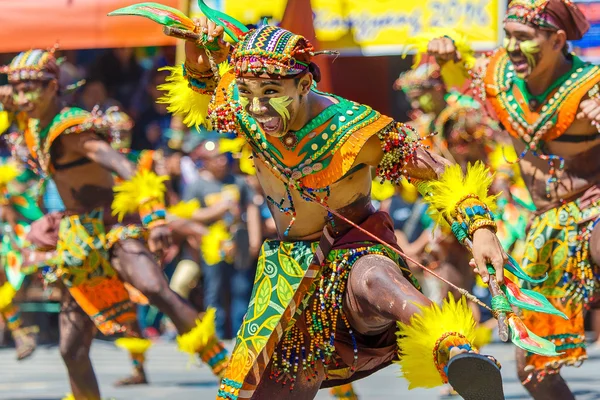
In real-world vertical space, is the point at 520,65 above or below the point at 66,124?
above

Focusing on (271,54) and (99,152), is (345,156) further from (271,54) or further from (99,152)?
(99,152)

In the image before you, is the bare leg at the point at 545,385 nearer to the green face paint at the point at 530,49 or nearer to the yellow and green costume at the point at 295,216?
the yellow and green costume at the point at 295,216

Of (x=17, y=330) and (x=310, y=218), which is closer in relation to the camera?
(x=310, y=218)

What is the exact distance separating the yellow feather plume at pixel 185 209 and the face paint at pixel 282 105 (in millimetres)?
6364

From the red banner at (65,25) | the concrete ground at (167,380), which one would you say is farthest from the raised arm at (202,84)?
the red banner at (65,25)

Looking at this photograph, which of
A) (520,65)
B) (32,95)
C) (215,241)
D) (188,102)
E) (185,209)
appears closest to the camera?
(188,102)

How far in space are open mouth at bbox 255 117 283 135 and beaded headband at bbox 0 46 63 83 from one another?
119 inches

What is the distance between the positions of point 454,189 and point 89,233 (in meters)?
3.37

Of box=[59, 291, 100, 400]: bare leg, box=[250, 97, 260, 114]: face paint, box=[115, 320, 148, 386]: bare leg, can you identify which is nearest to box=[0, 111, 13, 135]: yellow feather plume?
box=[59, 291, 100, 400]: bare leg

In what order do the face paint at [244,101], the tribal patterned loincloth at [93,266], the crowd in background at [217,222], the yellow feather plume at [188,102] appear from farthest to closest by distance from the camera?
the crowd in background at [217,222] → the tribal patterned loincloth at [93,266] → the yellow feather plume at [188,102] → the face paint at [244,101]

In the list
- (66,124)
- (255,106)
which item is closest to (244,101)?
(255,106)

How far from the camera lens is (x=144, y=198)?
6.90m

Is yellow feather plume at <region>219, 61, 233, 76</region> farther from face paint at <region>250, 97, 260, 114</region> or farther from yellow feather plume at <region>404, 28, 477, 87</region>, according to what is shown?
yellow feather plume at <region>404, 28, 477, 87</region>

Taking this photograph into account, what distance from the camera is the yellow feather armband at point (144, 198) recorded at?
6.88 m
